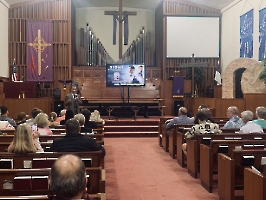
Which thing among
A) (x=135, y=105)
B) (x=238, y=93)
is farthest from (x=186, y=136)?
(x=238, y=93)

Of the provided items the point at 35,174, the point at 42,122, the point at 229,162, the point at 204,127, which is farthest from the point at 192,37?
the point at 35,174

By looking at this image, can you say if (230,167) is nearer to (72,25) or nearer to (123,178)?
(123,178)

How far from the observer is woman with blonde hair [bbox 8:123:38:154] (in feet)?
12.1

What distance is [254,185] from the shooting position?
3299mm

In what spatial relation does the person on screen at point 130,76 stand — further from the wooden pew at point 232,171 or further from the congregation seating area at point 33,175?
the congregation seating area at point 33,175

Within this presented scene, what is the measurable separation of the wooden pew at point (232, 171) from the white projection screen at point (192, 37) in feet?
38.9

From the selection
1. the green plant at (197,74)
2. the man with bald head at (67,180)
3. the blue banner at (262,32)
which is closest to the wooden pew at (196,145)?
the man with bald head at (67,180)

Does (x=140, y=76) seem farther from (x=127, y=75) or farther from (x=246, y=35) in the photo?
(x=246, y=35)

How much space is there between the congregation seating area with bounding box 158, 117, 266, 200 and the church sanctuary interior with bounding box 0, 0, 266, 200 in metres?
0.12

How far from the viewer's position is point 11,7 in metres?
15.3

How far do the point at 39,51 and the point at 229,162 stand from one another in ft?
41.2

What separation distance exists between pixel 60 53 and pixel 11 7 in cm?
268

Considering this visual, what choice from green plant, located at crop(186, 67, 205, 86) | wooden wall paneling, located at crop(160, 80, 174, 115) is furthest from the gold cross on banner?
green plant, located at crop(186, 67, 205, 86)

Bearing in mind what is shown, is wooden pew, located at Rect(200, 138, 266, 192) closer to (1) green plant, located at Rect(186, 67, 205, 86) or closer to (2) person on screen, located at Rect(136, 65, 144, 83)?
(2) person on screen, located at Rect(136, 65, 144, 83)
